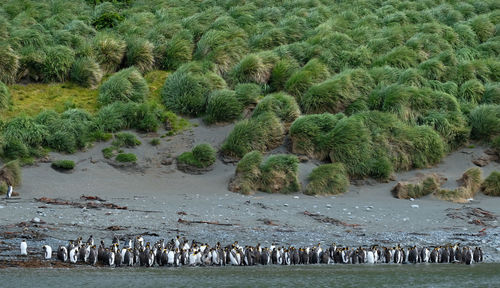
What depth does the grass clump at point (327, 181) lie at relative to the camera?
64.7ft

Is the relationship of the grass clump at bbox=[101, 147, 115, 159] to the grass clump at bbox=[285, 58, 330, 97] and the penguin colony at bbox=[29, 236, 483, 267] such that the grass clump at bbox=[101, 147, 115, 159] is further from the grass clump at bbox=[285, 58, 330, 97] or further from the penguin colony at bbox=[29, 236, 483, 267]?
the grass clump at bbox=[285, 58, 330, 97]

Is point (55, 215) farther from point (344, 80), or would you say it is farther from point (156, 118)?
point (344, 80)

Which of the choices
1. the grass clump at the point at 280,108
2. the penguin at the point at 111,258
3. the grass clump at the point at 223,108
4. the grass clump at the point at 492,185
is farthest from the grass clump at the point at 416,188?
the penguin at the point at 111,258

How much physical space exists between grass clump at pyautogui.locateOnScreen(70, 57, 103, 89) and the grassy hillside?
0.07 meters

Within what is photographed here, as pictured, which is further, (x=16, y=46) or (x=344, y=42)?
(x=344, y=42)

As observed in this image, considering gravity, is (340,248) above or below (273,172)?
below

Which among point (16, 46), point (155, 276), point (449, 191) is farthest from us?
point (16, 46)

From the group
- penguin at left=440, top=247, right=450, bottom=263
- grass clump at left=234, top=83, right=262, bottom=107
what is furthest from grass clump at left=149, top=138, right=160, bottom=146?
penguin at left=440, top=247, right=450, bottom=263

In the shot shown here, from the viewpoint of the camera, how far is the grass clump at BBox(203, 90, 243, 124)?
23234 mm

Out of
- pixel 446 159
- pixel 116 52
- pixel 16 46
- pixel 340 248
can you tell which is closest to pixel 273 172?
pixel 340 248

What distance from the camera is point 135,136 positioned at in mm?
21812

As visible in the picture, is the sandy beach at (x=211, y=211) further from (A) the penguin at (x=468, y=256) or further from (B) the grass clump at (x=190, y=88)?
(B) the grass clump at (x=190, y=88)

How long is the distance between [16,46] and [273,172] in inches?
458

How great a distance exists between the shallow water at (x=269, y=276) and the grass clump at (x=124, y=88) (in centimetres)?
1064
